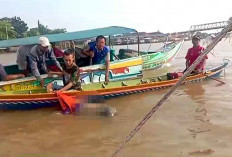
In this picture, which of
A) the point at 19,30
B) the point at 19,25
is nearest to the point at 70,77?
the point at 19,30

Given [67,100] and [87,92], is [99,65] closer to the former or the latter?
[87,92]

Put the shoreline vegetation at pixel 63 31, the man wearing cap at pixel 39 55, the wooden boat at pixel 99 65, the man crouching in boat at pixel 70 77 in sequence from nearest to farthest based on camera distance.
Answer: the man crouching in boat at pixel 70 77, the man wearing cap at pixel 39 55, the wooden boat at pixel 99 65, the shoreline vegetation at pixel 63 31

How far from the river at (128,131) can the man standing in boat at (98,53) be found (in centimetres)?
104

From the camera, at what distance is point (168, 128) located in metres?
5.26

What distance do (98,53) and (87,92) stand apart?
6.10 ft

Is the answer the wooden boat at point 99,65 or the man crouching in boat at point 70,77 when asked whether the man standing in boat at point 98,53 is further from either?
the man crouching in boat at point 70,77

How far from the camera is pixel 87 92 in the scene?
6.34m

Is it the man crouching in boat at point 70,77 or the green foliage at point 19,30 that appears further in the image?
the green foliage at point 19,30

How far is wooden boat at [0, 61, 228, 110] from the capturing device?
6367 millimetres

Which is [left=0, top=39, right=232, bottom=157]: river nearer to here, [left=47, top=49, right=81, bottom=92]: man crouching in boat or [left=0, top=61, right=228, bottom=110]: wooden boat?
[left=0, top=61, right=228, bottom=110]: wooden boat

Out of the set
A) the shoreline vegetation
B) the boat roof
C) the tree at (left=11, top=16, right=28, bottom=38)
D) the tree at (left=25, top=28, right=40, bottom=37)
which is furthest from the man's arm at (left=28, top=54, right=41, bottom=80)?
the tree at (left=11, top=16, right=28, bottom=38)

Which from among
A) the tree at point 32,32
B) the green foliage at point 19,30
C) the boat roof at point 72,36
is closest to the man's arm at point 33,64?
the boat roof at point 72,36

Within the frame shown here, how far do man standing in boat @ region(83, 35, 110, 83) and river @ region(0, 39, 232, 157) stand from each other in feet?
3.40

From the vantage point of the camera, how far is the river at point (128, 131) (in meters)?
4.35
